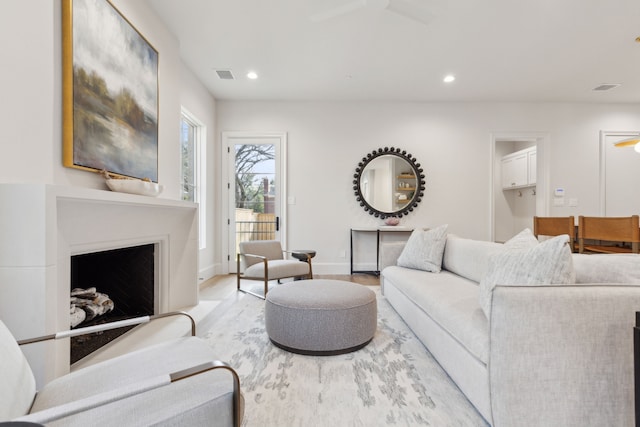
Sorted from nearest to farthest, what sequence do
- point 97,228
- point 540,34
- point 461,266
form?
point 97,228
point 461,266
point 540,34

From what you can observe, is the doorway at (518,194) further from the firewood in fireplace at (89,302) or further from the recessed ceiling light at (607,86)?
the firewood in fireplace at (89,302)

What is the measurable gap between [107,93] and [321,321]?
2.04 m

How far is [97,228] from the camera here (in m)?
1.72

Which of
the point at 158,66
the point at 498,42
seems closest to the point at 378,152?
the point at 498,42

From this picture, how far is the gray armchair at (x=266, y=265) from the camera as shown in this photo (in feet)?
10.7

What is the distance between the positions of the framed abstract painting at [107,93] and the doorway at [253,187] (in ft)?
7.05

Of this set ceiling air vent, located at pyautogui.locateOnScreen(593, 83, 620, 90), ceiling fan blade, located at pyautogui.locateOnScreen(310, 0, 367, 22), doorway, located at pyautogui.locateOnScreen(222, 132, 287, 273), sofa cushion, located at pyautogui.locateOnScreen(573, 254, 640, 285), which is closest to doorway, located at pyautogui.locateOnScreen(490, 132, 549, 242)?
ceiling air vent, located at pyautogui.locateOnScreen(593, 83, 620, 90)

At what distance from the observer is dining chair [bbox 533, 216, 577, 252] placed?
11.5ft

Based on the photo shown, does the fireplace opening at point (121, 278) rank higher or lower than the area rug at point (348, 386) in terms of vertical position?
higher

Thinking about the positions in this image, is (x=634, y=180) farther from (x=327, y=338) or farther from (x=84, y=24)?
(x=84, y=24)

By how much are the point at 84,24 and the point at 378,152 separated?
379cm

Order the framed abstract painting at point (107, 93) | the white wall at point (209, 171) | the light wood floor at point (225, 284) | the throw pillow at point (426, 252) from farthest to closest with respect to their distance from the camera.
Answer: the white wall at point (209, 171) → the light wood floor at point (225, 284) → the throw pillow at point (426, 252) → the framed abstract painting at point (107, 93)

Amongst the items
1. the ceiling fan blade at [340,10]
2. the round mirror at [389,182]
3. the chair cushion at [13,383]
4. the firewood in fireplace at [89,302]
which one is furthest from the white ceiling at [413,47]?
the chair cushion at [13,383]

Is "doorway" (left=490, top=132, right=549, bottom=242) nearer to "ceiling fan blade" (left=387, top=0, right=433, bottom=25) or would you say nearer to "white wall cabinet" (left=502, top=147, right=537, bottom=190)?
"white wall cabinet" (left=502, top=147, right=537, bottom=190)
